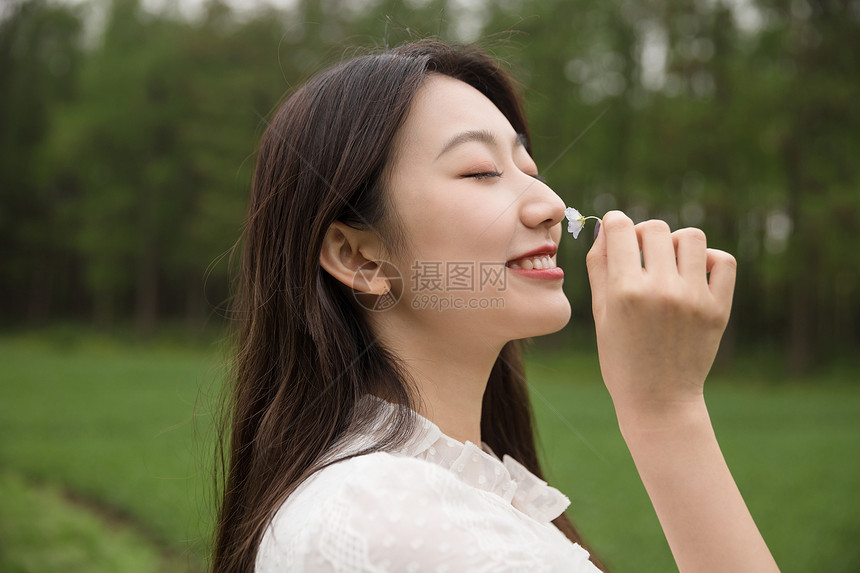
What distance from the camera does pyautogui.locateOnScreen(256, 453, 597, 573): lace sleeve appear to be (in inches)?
48.2

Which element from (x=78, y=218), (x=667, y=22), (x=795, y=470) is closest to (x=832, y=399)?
A: (x=795, y=470)

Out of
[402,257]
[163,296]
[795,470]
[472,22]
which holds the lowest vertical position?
[163,296]

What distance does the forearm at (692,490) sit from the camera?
142cm

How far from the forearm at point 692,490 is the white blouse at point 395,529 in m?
0.23

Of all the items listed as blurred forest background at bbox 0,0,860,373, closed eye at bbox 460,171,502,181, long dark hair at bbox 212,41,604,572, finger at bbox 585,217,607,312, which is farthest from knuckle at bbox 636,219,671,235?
blurred forest background at bbox 0,0,860,373

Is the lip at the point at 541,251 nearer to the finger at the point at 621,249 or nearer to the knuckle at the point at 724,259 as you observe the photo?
the finger at the point at 621,249

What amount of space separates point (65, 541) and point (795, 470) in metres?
8.53

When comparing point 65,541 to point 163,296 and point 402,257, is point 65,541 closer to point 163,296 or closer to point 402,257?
point 402,257

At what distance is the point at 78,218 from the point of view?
1136 inches

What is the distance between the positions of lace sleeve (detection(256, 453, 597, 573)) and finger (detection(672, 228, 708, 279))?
647mm

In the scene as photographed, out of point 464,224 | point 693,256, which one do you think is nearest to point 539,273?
point 464,224

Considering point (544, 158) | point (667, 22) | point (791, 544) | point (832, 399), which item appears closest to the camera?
point (791, 544)

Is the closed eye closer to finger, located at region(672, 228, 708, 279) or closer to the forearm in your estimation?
finger, located at region(672, 228, 708, 279)

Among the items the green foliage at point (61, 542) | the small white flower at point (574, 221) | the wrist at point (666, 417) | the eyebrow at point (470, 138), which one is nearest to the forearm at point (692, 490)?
the wrist at point (666, 417)
